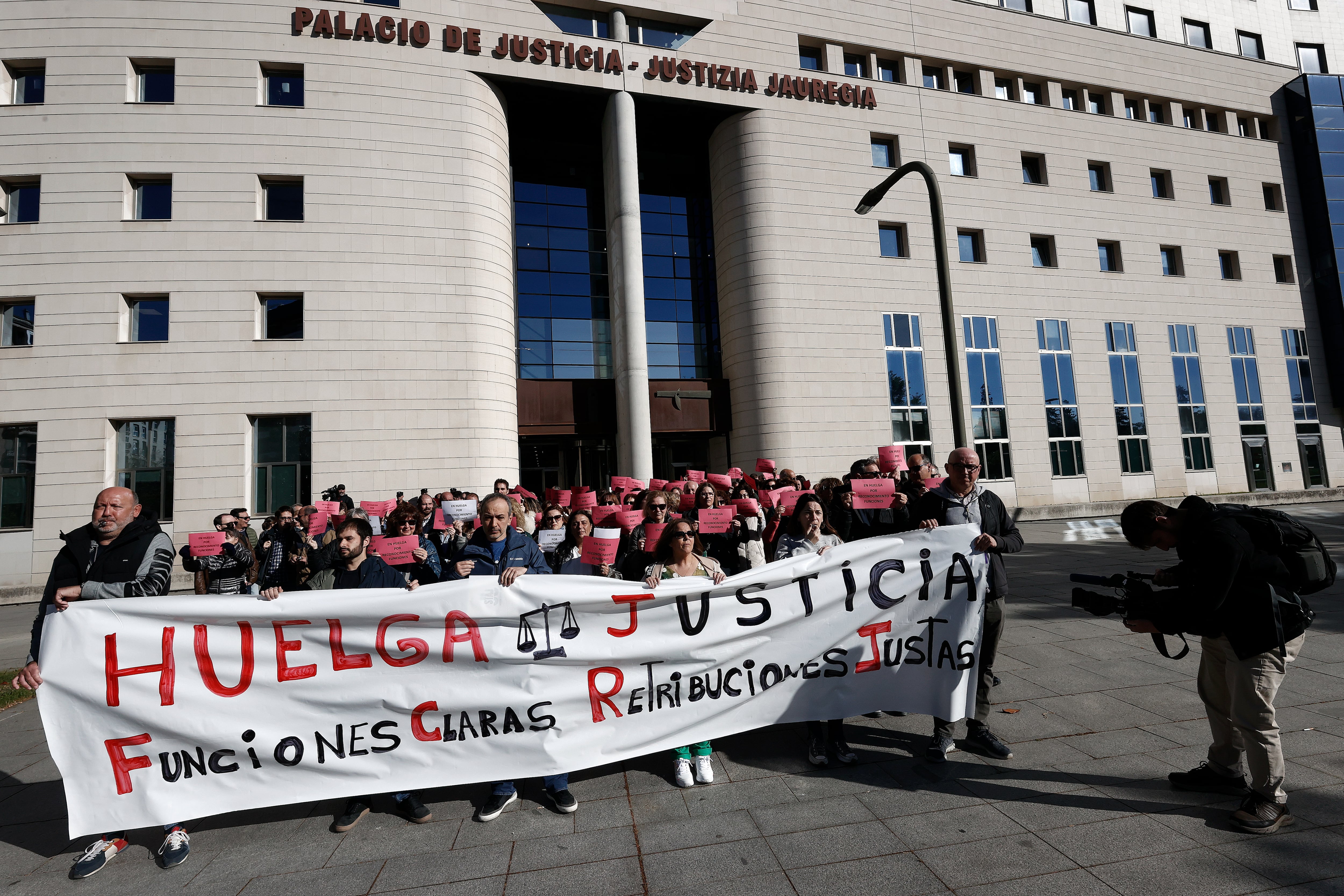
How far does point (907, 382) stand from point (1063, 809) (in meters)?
20.4

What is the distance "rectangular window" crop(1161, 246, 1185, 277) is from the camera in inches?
1029

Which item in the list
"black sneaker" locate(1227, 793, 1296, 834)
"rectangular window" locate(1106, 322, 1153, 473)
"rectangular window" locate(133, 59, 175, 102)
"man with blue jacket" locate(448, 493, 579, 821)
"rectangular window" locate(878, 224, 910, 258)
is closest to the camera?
"black sneaker" locate(1227, 793, 1296, 834)

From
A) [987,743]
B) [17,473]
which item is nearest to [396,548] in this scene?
[987,743]

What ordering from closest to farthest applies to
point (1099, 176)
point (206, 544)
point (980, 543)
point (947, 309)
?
point (980, 543), point (206, 544), point (947, 309), point (1099, 176)

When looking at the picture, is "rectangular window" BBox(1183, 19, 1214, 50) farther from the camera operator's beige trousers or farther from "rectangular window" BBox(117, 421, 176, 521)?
"rectangular window" BBox(117, 421, 176, 521)

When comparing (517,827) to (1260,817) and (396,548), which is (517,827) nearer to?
(396,548)

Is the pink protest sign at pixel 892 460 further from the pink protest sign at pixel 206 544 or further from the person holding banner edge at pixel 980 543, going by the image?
the pink protest sign at pixel 206 544

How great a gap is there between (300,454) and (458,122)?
10.9 meters

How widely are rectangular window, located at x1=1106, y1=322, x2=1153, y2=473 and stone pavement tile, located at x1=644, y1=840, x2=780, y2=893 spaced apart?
27.3 m

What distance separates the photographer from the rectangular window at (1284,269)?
91.5 ft

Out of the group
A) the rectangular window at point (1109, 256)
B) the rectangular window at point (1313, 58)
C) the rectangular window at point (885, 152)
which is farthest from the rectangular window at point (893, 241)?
the rectangular window at point (1313, 58)

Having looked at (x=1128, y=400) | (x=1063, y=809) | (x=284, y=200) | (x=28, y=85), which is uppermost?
(x=28, y=85)

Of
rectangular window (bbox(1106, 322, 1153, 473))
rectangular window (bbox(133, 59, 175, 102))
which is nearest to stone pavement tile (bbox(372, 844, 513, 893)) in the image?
rectangular window (bbox(133, 59, 175, 102))

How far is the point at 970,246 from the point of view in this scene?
2391cm
